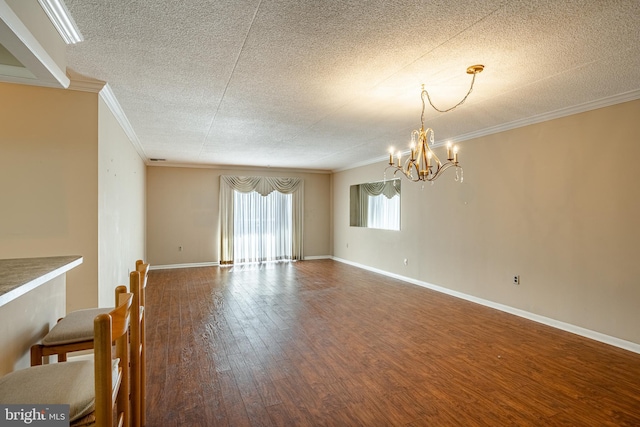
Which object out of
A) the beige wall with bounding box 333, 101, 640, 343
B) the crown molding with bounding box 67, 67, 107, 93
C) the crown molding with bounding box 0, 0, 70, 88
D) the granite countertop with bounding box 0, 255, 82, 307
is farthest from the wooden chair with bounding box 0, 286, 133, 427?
the beige wall with bounding box 333, 101, 640, 343

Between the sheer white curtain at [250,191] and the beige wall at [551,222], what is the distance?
3.85 metres

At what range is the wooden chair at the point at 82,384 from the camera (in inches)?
38.5

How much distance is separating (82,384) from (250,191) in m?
7.05

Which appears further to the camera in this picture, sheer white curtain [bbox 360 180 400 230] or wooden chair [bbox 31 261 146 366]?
sheer white curtain [bbox 360 180 400 230]

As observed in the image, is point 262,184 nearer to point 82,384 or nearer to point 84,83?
point 84,83

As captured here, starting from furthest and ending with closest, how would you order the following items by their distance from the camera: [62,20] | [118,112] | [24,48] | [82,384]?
[118,112] → [62,20] → [24,48] → [82,384]

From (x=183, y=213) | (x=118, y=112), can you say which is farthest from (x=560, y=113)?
(x=183, y=213)

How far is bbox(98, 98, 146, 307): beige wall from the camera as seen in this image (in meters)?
2.82

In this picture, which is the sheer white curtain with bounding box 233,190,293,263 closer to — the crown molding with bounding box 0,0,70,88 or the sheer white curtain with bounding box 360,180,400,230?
the sheer white curtain with bounding box 360,180,400,230

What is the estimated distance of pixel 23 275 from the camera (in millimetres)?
1270

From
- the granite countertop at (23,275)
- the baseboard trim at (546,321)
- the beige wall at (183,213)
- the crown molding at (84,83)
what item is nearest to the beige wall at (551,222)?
the baseboard trim at (546,321)

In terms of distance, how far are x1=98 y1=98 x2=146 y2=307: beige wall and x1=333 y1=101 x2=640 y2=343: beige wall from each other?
4.54m

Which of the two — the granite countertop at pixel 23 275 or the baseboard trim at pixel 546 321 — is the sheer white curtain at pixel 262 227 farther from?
the granite countertop at pixel 23 275

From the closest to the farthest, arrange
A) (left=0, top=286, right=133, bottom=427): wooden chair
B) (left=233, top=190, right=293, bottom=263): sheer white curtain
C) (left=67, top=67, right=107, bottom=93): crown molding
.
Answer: (left=0, top=286, right=133, bottom=427): wooden chair < (left=67, top=67, right=107, bottom=93): crown molding < (left=233, top=190, right=293, bottom=263): sheer white curtain
